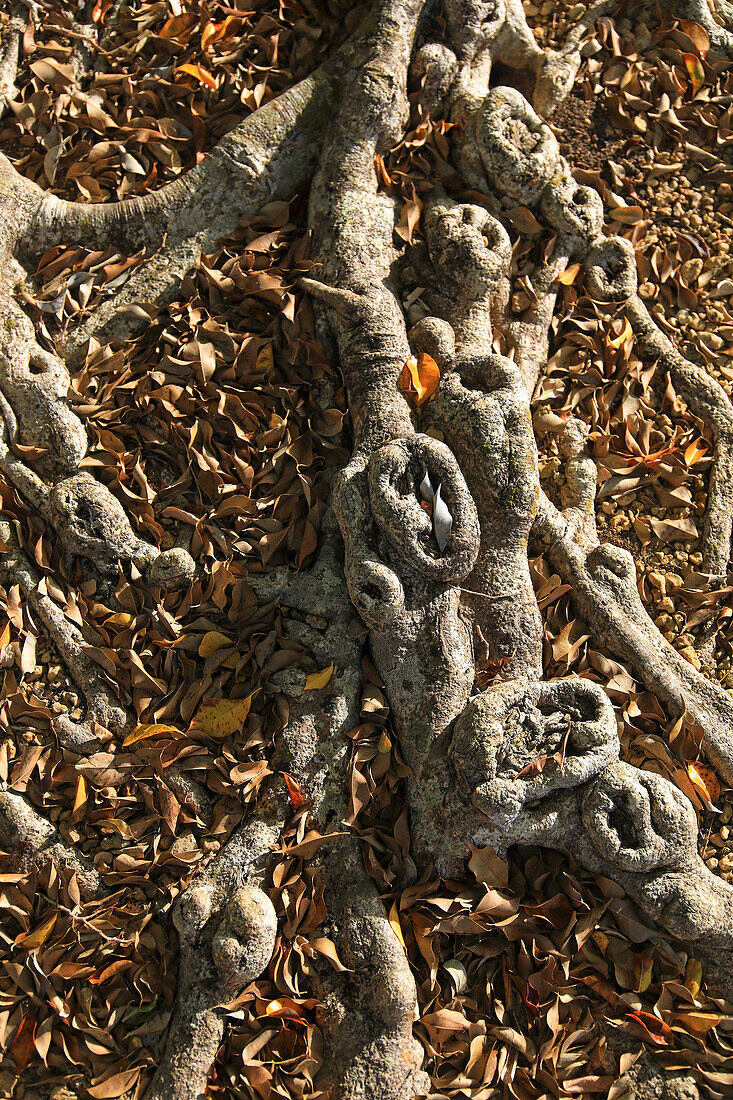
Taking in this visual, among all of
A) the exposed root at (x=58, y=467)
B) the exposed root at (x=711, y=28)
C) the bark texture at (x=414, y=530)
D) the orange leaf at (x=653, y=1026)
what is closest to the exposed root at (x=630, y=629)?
the bark texture at (x=414, y=530)

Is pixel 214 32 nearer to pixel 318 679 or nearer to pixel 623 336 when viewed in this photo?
pixel 623 336

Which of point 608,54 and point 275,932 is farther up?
point 608,54

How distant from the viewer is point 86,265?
2936 millimetres

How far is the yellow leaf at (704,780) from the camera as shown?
2.49 m

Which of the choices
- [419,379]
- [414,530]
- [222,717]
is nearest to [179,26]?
[419,379]

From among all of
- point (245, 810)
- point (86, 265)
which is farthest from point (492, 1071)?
point (86, 265)

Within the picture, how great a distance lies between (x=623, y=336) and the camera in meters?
2.98

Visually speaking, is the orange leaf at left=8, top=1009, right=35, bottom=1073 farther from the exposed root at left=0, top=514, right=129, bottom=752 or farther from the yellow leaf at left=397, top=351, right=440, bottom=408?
the yellow leaf at left=397, top=351, right=440, bottom=408

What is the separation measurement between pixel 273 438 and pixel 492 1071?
1.90 metres

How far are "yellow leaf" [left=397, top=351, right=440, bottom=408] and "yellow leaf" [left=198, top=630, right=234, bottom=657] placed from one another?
3.13 feet

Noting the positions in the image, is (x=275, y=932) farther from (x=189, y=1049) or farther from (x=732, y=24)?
(x=732, y=24)

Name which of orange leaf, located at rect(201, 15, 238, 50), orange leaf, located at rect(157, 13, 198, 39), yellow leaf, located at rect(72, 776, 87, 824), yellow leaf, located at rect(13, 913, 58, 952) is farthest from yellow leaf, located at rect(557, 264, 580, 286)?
yellow leaf, located at rect(13, 913, 58, 952)

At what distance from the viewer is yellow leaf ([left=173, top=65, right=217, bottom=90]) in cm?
309

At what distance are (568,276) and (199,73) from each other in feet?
5.05
